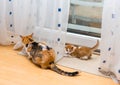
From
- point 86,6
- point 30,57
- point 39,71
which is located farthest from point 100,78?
point 86,6

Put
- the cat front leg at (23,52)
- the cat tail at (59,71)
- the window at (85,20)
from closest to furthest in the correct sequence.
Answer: the cat tail at (59,71)
the cat front leg at (23,52)
the window at (85,20)

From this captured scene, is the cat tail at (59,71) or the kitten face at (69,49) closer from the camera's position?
the cat tail at (59,71)

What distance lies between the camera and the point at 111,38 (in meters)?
1.86

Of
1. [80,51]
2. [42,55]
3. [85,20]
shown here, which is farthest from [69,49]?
[85,20]

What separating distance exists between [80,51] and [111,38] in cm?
44

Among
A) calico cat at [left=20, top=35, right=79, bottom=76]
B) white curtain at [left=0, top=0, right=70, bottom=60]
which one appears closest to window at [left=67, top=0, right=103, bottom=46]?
white curtain at [left=0, top=0, right=70, bottom=60]

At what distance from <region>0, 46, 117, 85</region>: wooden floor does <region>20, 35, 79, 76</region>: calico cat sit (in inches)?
1.7

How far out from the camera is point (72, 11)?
2.57 metres

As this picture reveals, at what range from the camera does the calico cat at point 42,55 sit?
1952 millimetres

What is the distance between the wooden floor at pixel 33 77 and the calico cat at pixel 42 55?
44 millimetres

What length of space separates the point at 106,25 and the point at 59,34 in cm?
47

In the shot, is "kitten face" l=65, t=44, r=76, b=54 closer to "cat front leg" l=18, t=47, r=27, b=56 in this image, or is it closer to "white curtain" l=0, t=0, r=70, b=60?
"white curtain" l=0, t=0, r=70, b=60

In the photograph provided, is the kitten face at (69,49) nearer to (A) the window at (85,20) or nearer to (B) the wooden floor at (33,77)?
(A) the window at (85,20)

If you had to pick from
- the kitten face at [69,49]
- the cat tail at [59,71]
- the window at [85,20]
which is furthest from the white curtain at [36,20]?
the window at [85,20]
